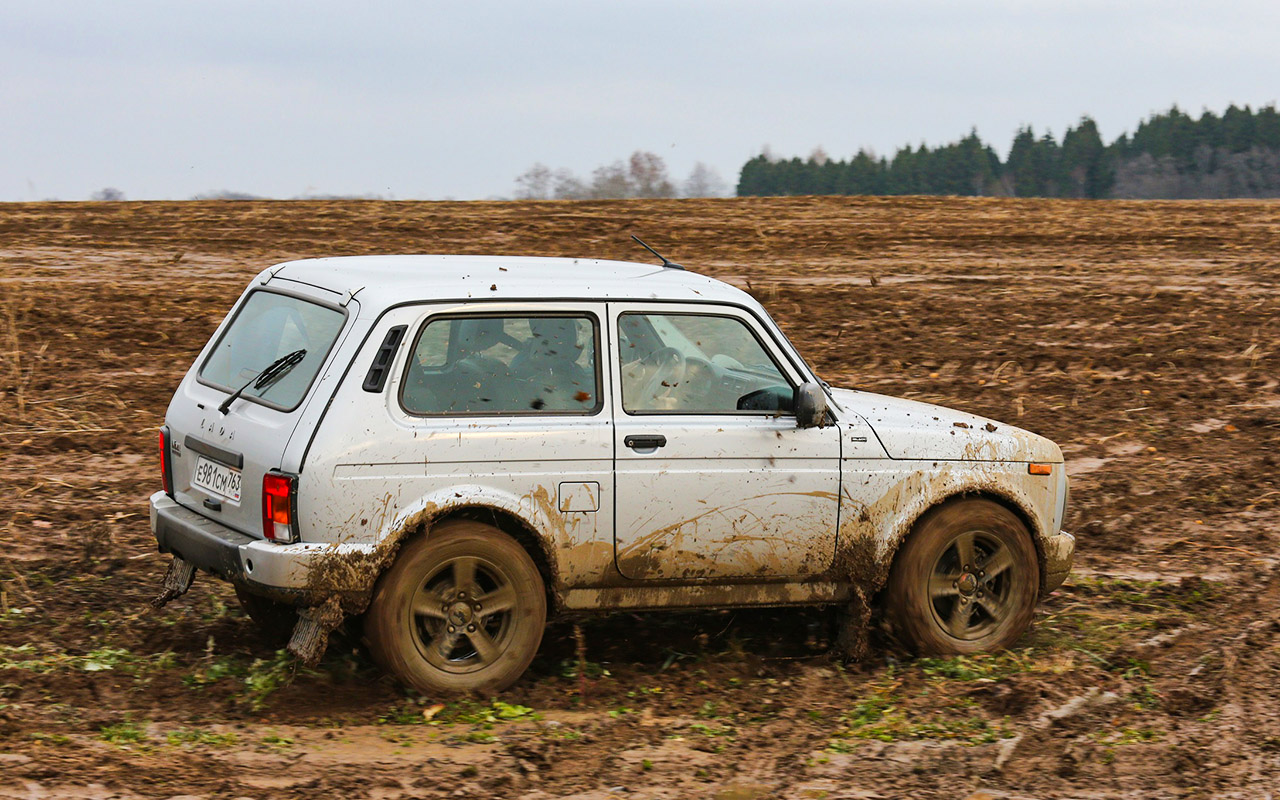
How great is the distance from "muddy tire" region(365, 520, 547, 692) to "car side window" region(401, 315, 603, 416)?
54 cm

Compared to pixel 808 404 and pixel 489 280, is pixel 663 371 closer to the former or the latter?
pixel 808 404

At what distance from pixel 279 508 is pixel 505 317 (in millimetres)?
1235

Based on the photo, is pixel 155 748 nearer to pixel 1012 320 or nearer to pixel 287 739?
pixel 287 739

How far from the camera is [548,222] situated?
22.2m

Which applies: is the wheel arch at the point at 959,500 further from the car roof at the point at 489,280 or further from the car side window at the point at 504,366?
the car side window at the point at 504,366

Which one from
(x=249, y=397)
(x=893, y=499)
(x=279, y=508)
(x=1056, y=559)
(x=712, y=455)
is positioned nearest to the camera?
(x=279, y=508)

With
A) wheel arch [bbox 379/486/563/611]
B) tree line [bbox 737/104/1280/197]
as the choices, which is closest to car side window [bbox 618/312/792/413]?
wheel arch [bbox 379/486/563/611]

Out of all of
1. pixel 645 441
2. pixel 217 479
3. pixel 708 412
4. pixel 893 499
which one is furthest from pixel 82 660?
pixel 893 499

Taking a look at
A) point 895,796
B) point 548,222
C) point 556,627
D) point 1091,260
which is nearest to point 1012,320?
point 1091,260

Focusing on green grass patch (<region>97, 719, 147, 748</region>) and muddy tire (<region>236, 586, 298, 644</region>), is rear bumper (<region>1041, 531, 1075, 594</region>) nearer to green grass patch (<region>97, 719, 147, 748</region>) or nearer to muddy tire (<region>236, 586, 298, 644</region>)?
muddy tire (<region>236, 586, 298, 644</region>)

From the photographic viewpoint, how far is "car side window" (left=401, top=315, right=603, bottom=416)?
237 inches

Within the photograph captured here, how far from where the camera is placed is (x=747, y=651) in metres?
7.02

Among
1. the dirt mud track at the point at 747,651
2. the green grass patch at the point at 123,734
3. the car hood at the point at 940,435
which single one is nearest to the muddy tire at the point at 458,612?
the dirt mud track at the point at 747,651

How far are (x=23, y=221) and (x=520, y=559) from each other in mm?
17202
